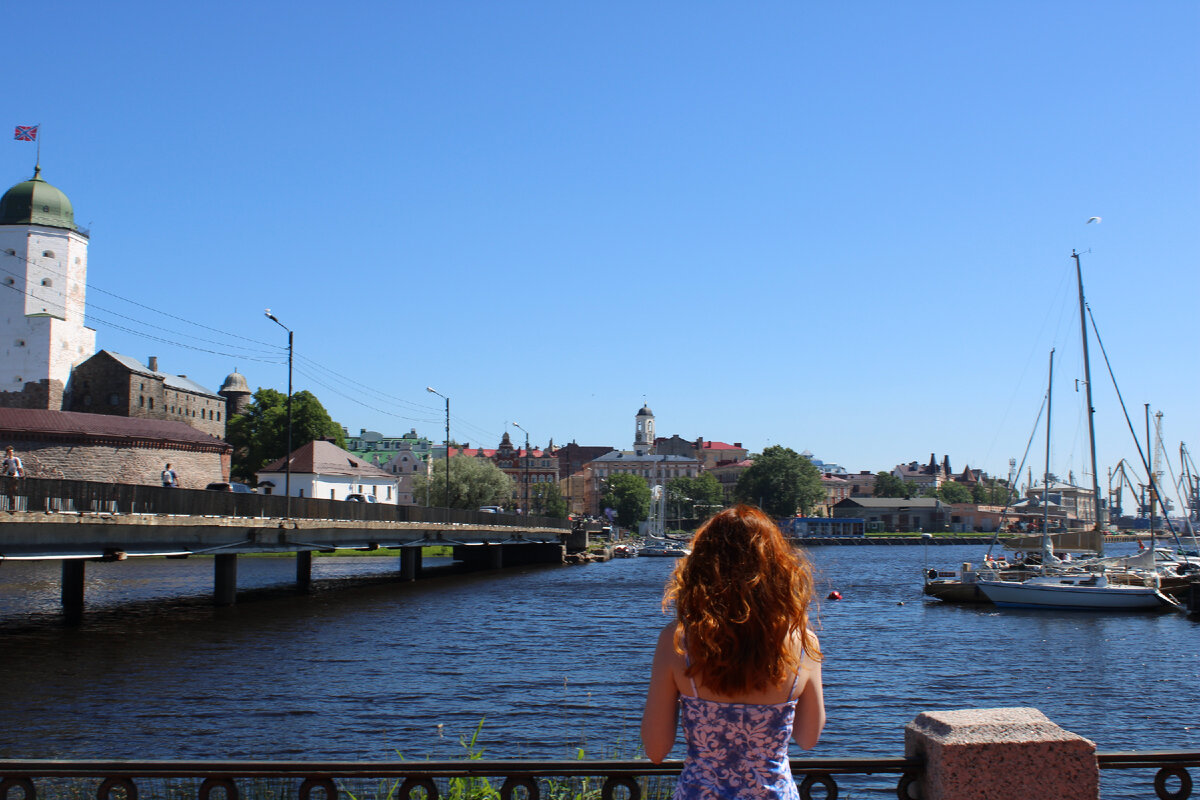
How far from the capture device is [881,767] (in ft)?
17.4

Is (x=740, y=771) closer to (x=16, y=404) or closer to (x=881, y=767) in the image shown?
(x=881, y=767)

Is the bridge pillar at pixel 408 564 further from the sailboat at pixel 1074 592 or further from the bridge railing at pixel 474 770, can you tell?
the bridge railing at pixel 474 770

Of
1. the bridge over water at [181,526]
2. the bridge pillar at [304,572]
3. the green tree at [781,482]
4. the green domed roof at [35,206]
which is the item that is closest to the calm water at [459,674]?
the bridge over water at [181,526]

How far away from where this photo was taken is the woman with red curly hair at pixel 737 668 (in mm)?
3992

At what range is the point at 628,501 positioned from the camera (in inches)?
7057

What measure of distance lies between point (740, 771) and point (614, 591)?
5980 centimetres

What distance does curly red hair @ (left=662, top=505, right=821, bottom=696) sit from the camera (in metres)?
3.98

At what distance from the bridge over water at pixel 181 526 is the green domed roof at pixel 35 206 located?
64.4m

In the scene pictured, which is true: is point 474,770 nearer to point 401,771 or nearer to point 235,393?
point 401,771

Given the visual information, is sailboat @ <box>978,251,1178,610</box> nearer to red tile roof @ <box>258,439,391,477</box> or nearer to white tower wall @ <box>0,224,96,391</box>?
red tile roof @ <box>258,439,391,477</box>

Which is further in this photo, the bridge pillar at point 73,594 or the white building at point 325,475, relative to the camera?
the white building at point 325,475

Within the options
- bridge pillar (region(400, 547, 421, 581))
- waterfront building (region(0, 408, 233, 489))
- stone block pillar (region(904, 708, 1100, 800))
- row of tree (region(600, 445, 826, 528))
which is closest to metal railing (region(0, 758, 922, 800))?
stone block pillar (region(904, 708, 1100, 800))

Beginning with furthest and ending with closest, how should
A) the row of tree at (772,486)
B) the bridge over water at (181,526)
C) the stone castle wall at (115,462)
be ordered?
the row of tree at (772,486), the stone castle wall at (115,462), the bridge over water at (181,526)

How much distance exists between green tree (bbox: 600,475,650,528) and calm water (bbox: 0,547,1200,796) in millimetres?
125727
